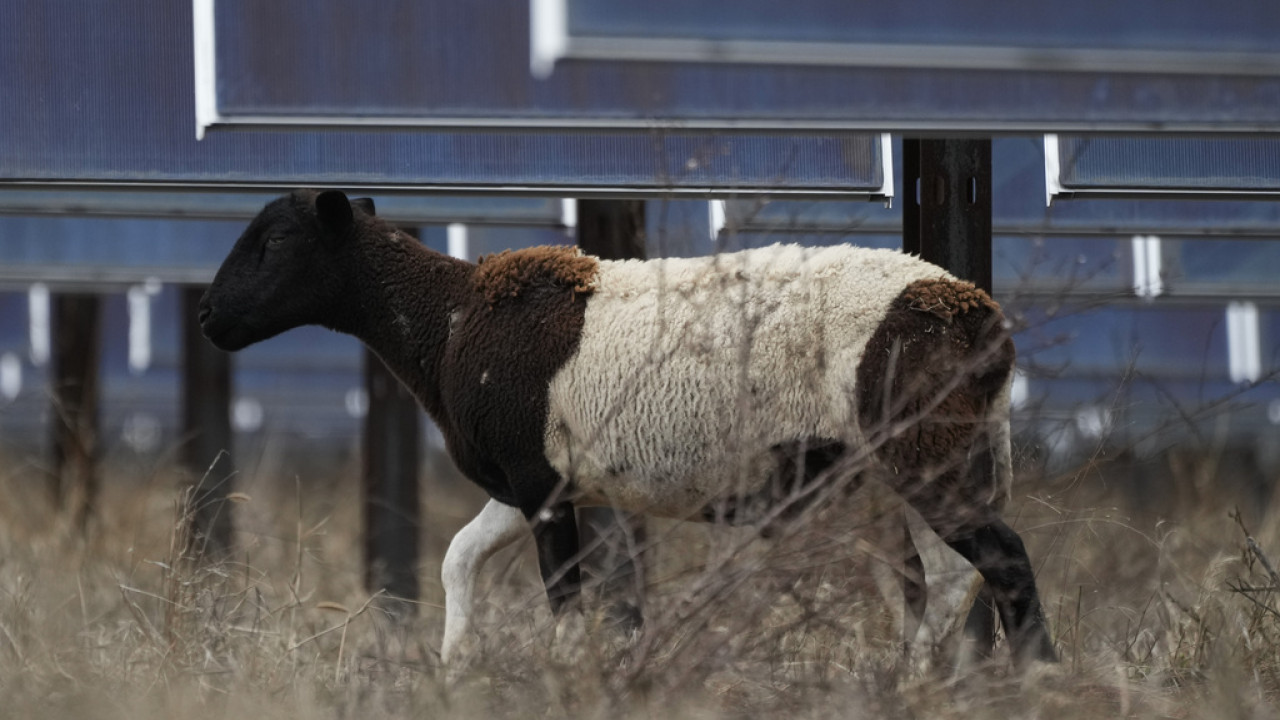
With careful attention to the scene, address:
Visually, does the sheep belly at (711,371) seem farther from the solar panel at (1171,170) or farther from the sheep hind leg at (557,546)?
the solar panel at (1171,170)

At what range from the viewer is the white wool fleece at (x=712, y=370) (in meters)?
5.30

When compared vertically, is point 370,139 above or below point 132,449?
above

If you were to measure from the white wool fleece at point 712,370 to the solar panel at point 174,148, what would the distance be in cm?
78

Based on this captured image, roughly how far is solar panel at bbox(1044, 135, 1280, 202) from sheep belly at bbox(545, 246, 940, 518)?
1.36m

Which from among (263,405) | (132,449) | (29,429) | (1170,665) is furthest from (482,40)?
(29,429)

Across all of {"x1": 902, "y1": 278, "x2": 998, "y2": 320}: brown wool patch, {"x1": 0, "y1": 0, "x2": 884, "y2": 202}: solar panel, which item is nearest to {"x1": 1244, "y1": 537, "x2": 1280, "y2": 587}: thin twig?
{"x1": 902, "y1": 278, "x2": 998, "y2": 320}: brown wool patch

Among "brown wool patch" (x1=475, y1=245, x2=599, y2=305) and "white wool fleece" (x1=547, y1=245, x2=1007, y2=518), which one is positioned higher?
"brown wool patch" (x1=475, y1=245, x2=599, y2=305)

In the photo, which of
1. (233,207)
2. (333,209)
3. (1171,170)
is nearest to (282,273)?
(333,209)

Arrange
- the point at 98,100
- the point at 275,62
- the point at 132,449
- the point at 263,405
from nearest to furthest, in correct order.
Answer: the point at 275,62 < the point at 98,100 < the point at 132,449 < the point at 263,405

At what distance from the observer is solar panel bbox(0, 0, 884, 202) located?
6.29 m

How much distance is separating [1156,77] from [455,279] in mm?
2686

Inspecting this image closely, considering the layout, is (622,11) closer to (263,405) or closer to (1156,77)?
(1156,77)

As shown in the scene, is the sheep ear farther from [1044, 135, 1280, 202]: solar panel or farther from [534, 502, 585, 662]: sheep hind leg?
[1044, 135, 1280, 202]: solar panel

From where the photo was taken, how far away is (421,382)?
6.10 meters
